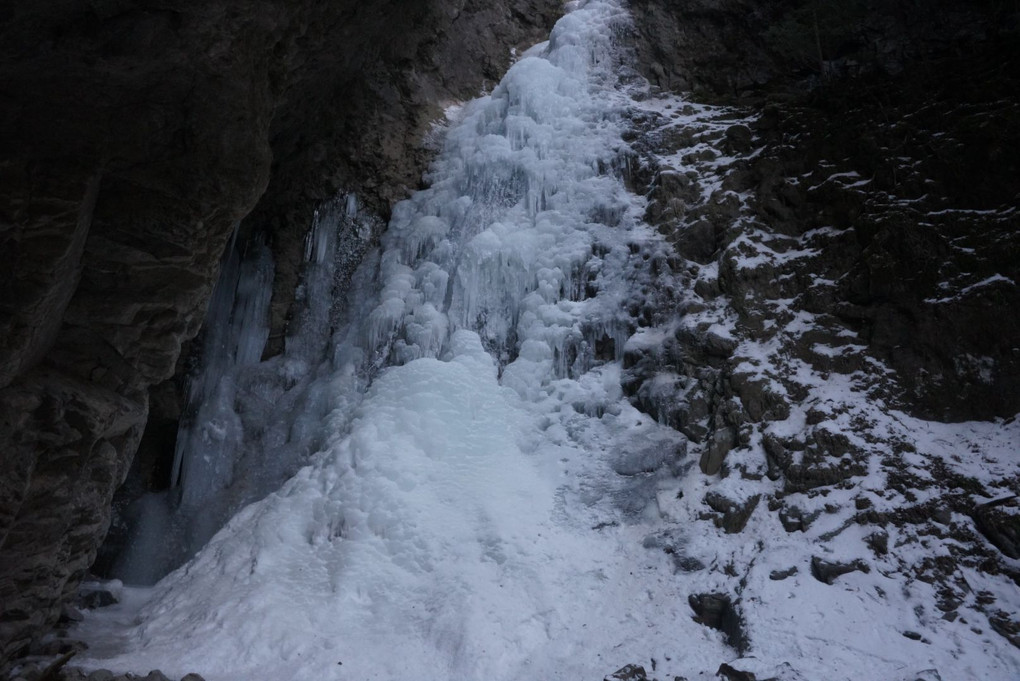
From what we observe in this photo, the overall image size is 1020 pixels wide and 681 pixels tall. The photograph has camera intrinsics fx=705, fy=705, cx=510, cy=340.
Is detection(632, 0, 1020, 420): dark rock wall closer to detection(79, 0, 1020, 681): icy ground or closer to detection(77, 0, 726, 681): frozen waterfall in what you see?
detection(79, 0, 1020, 681): icy ground

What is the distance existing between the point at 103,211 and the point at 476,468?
15.3 ft

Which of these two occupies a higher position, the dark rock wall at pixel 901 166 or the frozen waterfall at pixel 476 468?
the dark rock wall at pixel 901 166

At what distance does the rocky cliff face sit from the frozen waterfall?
1522 millimetres

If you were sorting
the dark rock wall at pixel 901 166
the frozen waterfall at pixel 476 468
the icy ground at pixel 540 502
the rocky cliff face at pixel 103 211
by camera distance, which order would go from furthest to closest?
1. the dark rock wall at pixel 901 166
2. the frozen waterfall at pixel 476 468
3. the icy ground at pixel 540 502
4. the rocky cliff face at pixel 103 211

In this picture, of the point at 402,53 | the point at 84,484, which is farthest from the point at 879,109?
the point at 84,484

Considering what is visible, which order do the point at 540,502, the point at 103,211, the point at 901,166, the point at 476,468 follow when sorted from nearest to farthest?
the point at 103,211 → the point at 540,502 → the point at 476,468 → the point at 901,166

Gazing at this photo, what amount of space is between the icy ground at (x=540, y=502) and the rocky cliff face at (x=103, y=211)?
1.53 metres

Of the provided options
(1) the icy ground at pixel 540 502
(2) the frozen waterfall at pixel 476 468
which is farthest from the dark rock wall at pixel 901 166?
(2) the frozen waterfall at pixel 476 468

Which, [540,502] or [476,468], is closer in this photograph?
[540,502]

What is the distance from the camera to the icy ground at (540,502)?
643 centimetres

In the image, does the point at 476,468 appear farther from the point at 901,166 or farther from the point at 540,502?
the point at 901,166

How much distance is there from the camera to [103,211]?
6.32m

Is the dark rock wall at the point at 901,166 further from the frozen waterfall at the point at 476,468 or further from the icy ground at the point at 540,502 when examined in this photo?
the frozen waterfall at the point at 476,468

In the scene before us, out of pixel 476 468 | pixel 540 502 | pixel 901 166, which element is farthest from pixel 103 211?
pixel 901 166
